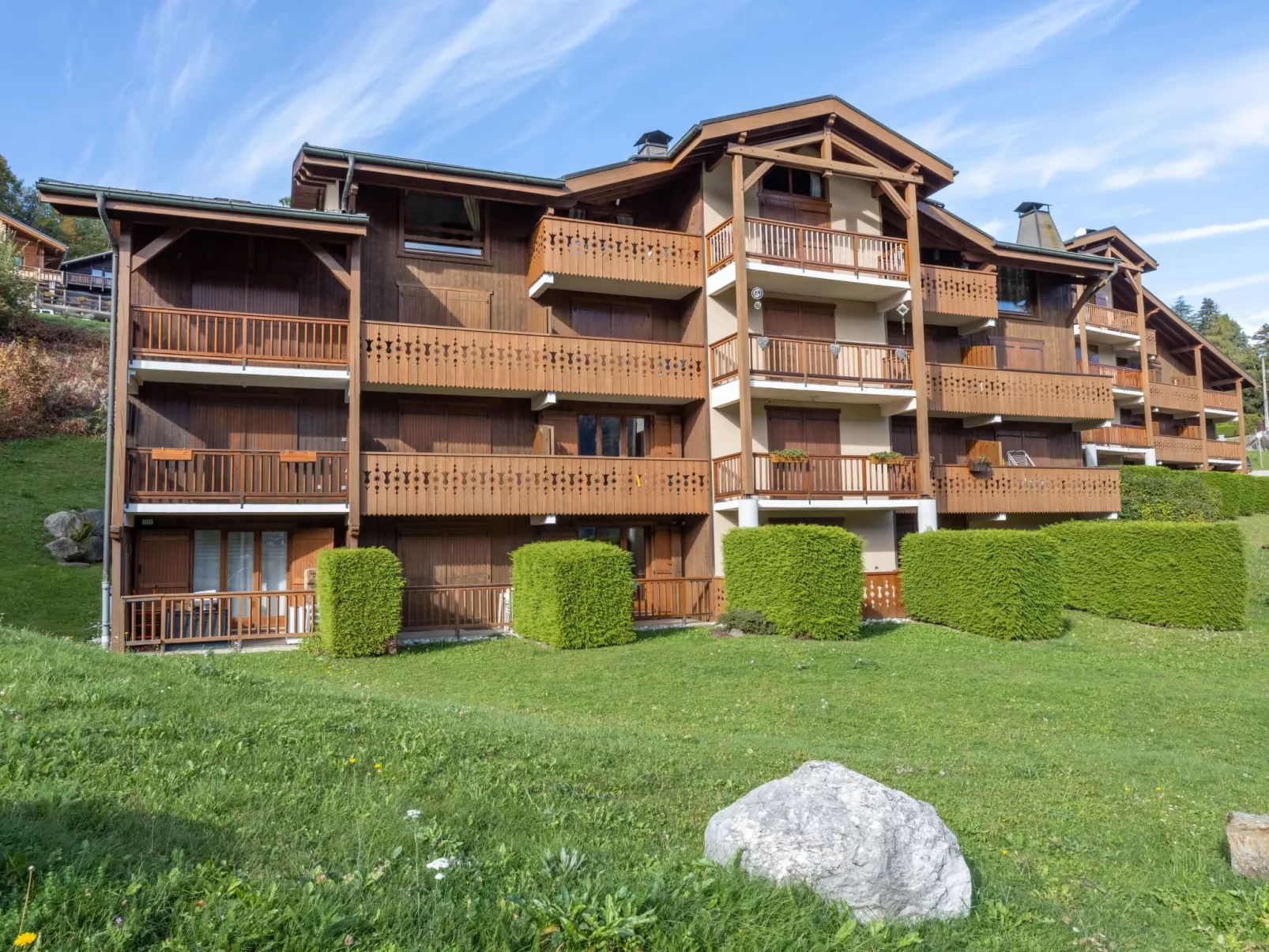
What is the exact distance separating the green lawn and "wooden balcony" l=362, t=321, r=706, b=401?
781cm

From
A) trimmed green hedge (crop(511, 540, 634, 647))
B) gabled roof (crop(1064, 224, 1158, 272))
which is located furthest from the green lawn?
gabled roof (crop(1064, 224, 1158, 272))

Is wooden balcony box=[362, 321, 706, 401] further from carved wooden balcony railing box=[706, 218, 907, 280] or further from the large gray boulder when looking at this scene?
the large gray boulder

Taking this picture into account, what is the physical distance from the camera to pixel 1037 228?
114ft

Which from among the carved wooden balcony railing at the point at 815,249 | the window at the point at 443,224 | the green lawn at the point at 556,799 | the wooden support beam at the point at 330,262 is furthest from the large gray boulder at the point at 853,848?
the window at the point at 443,224

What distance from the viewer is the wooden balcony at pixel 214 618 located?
1600 centimetres

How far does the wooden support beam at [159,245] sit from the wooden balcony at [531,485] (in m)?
5.44

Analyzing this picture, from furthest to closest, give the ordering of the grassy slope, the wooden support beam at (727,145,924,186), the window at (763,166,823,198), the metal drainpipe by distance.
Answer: the window at (763,166,823,198)
the wooden support beam at (727,145,924,186)
the grassy slope
the metal drainpipe

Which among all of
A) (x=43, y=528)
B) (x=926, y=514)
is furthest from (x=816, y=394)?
(x=43, y=528)

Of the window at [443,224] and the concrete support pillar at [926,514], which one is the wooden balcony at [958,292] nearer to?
the concrete support pillar at [926,514]

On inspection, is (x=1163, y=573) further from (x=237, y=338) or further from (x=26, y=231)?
(x=26, y=231)

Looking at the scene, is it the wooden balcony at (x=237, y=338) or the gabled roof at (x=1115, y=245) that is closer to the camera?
the wooden balcony at (x=237, y=338)

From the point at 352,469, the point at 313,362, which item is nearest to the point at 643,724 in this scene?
the point at 352,469

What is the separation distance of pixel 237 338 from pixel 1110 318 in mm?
34084

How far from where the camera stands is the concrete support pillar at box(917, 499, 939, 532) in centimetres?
A: 2103
